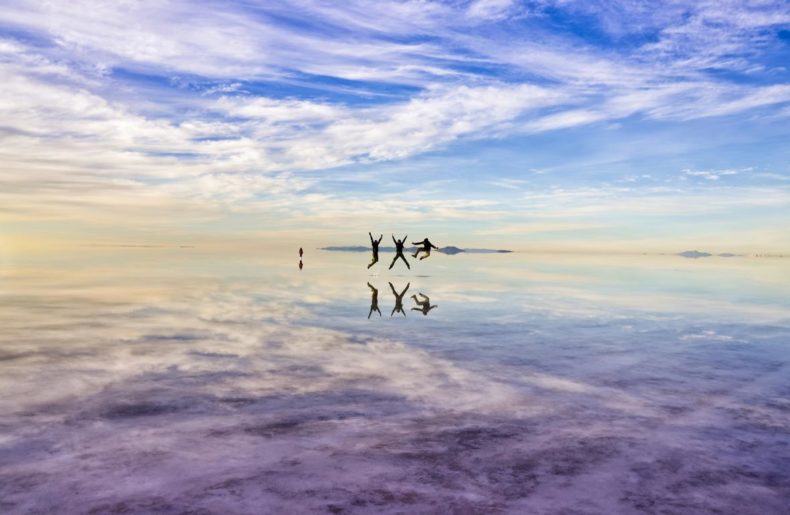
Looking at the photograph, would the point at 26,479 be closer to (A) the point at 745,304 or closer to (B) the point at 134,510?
(B) the point at 134,510

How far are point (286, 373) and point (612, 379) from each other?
526 cm

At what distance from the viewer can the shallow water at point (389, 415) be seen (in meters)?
5.45

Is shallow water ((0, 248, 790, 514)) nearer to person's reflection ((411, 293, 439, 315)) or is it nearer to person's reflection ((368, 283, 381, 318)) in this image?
person's reflection ((368, 283, 381, 318))

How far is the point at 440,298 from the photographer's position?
22344 mm

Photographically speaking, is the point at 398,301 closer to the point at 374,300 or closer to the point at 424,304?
the point at 374,300

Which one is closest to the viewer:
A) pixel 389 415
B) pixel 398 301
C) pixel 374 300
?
pixel 389 415

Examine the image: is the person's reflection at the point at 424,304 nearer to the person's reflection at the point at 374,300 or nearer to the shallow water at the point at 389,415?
the person's reflection at the point at 374,300

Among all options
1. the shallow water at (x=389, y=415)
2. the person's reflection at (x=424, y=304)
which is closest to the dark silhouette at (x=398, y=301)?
the person's reflection at (x=424, y=304)

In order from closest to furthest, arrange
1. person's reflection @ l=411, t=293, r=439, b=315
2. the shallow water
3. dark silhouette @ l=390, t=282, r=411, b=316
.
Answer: the shallow water, dark silhouette @ l=390, t=282, r=411, b=316, person's reflection @ l=411, t=293, r=439, b=315

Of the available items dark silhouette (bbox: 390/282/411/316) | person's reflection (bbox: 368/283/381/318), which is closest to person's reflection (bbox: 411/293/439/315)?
dark silhouette (bbox: 390/282/411/316)

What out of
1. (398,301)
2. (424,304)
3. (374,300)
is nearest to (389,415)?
(424,304)

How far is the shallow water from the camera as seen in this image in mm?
5449

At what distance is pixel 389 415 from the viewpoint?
7.79m

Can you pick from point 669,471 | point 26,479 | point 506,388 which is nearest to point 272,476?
point 26,479
